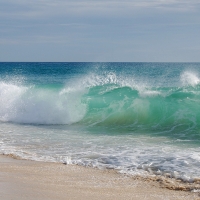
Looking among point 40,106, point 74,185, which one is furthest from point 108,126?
point 74,185

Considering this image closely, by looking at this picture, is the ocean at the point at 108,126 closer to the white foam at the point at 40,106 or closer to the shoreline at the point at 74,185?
the white foam at the point at 40,106

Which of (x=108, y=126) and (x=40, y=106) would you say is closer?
(x=108, y=126)

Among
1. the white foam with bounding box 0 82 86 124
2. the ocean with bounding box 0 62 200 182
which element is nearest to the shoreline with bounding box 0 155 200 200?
the ocean with bounding box 0 62 200 182

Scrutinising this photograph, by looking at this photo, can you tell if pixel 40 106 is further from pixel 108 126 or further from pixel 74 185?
pixel 74 185

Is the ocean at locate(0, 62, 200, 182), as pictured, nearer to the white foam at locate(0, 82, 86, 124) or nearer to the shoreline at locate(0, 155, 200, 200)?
the white foam at locate(0, 82, 86, 124)

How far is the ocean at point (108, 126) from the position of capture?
8211 mm

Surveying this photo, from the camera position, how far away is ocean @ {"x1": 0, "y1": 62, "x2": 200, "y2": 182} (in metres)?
8.21

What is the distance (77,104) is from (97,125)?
290cm

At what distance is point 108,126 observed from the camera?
13750mm

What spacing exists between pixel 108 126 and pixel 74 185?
23.7 ft

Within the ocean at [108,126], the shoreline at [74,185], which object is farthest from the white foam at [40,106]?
the shoreline at [74,185]

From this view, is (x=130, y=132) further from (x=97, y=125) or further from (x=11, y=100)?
(x=11, y=100)

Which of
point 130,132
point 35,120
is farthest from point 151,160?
point 35,120

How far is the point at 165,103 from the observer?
1647 cm
